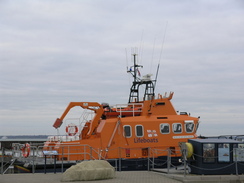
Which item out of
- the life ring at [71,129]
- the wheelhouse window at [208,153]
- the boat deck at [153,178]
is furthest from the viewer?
the life ring at [71,129]

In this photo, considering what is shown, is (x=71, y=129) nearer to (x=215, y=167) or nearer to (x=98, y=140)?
(x=98, y=140)

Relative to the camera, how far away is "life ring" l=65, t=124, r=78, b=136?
779 inches

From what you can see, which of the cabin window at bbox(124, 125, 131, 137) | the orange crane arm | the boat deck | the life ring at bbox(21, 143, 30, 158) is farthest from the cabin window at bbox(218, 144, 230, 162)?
the life ring at bbox(21, 143, 30, 158)

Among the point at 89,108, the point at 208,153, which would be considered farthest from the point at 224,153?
the point at 89,108

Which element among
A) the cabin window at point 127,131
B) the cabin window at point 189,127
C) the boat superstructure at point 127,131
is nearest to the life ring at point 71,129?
the boat superstructure at point 127,131

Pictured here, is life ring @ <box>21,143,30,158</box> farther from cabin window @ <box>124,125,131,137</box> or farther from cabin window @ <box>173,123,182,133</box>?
cabin window @ <box>173,123,182,133</box>

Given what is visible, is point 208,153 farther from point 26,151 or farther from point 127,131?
point 26,151

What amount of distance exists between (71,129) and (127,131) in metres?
3.30

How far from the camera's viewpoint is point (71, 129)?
1981 cm

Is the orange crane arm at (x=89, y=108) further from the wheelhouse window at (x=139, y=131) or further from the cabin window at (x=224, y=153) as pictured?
the cabin window at (x=224, y=153)

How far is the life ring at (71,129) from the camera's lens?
1978 centimetres

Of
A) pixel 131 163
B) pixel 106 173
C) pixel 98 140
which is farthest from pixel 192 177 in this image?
pixel 98 140

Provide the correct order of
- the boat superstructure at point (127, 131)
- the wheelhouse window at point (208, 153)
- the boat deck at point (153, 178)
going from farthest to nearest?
the boat superstructure at point (127, 131) < the wheelhouse window at point (208, 153) < the boat deck at point (153, 178)

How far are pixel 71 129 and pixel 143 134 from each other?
396cm
